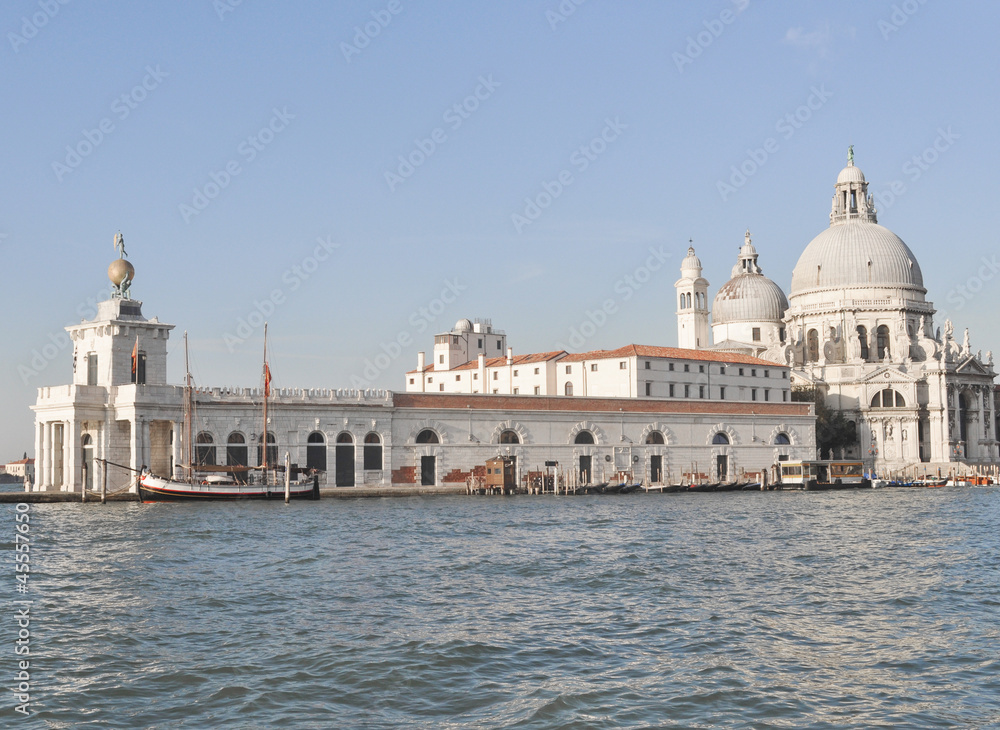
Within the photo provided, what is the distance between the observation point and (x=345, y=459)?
51.0m

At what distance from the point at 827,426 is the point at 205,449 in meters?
41.9

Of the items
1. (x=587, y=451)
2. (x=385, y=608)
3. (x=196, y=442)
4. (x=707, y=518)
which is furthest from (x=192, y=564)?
(x=587, y=451)

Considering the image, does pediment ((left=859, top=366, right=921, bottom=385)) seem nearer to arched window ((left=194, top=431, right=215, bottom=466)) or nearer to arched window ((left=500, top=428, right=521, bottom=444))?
arched window ((left=500, top=428, right=521, bottom=444))

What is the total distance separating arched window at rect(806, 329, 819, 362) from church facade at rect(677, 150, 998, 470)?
0.24ft

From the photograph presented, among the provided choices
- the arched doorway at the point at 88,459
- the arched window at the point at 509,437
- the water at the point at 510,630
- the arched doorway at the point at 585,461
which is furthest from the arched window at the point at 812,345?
the water at the point at 510,630

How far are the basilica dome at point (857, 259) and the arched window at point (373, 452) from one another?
41751 millimetres

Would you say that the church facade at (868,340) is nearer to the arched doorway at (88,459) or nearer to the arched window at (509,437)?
the arched window at (509,437)

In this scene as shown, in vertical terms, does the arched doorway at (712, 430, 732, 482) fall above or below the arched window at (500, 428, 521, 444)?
below

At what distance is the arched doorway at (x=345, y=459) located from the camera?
167ft

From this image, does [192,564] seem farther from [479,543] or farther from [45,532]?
[45,532]

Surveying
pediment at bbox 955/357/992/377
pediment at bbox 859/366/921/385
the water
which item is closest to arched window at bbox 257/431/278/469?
the water

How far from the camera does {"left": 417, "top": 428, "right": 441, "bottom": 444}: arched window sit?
176ft

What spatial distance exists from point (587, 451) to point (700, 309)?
27.4m

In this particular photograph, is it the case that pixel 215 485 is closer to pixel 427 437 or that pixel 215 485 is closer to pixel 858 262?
pixel 427 437
